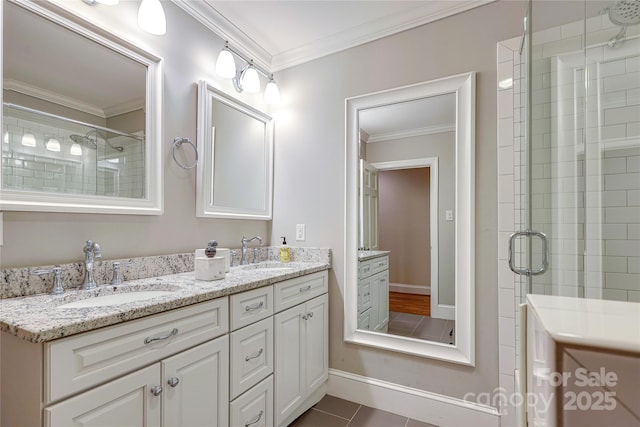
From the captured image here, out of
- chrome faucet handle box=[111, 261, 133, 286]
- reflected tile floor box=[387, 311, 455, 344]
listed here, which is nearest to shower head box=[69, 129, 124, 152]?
chrome faucet handle box=[111, 261, 133, 286]

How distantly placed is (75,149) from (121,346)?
3.03ft

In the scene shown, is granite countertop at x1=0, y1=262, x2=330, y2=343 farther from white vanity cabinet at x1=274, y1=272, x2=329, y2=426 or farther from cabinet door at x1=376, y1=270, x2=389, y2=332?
cabinet door at x1=376, y1=270, x2=389, y2=332

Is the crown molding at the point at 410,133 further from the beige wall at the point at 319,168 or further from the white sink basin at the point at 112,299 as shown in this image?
the white sink basin at the point at 112,299

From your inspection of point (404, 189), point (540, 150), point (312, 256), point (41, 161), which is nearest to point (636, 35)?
point (540, 150)

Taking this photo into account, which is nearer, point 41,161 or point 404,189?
point 41,161

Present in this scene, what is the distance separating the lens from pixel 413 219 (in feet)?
6.78

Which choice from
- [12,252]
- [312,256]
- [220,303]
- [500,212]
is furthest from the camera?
[312,256]

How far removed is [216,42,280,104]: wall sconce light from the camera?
193 cm

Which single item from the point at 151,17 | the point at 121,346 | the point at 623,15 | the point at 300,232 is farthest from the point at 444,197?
the point at 151,17

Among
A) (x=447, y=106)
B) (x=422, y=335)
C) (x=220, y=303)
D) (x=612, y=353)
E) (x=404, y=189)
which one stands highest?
(x=447, y=106)

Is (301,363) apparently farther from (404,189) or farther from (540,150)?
(540,150)

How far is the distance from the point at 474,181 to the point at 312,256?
3.89 feet

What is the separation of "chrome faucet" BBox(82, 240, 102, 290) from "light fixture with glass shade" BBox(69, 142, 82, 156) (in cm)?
39

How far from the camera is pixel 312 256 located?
2229mm
